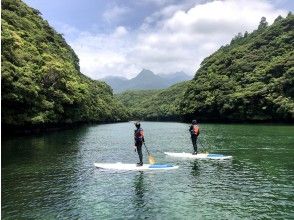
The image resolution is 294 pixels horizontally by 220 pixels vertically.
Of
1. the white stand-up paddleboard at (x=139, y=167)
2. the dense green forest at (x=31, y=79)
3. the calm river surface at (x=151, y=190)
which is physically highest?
the dense green forest at (x=31, y=79)

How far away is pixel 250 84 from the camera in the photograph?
138750mm

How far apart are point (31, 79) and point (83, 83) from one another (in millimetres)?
56146

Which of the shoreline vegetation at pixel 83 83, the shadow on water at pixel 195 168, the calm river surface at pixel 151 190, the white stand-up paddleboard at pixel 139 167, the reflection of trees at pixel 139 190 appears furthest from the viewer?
the shoreline vegetation at pixel 83 83

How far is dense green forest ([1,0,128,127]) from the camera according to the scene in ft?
198

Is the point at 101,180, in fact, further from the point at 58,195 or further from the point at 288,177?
the point at 288,177

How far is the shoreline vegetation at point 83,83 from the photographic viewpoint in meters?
64.0

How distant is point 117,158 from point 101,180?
1188 centimetres

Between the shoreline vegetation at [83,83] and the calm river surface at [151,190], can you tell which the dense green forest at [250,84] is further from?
the calm river surface at [151,190]

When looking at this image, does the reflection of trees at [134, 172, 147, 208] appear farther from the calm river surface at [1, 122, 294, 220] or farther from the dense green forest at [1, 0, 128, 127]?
the dense green forest at [1, 0, 128, 127]

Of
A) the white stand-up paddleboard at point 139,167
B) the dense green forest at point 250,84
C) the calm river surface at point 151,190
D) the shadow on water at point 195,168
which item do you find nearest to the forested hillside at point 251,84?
the dense green forest at point 250,84

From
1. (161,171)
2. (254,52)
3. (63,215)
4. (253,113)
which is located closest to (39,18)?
(253,113)

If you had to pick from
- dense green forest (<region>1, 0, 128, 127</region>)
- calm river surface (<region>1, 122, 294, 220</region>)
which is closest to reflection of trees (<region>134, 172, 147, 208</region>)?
calm river surface (<region>1, 122, 294, 220</region>)

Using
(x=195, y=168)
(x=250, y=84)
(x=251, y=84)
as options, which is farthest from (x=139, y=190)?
(x=250, y=84)

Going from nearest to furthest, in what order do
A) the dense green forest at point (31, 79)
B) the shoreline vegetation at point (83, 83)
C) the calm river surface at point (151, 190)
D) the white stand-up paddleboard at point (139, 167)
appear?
the calm river surface at point (151, 190) < the white stand-up paddleboard at point (139, 167) < the dense green forest at point (31, 79) < the shoreline vegetation at point (83, 83)
